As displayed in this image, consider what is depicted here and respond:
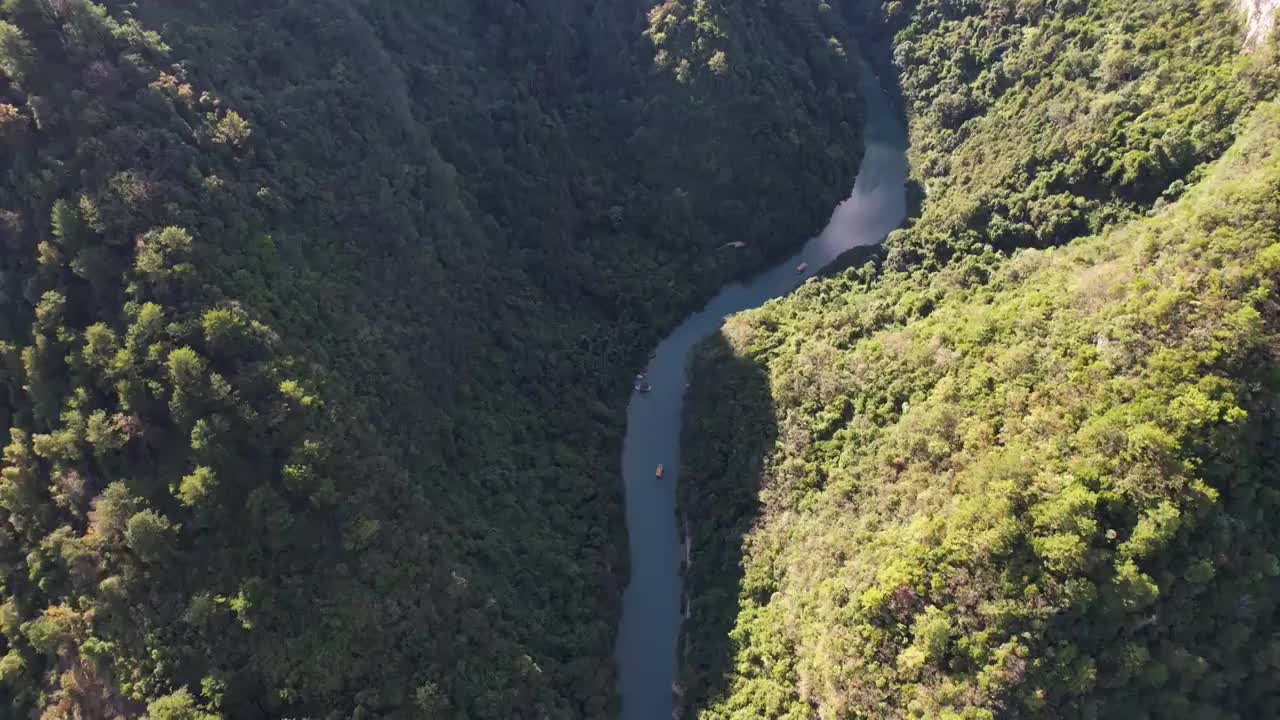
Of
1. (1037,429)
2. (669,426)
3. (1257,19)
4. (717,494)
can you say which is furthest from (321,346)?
(1257,19)

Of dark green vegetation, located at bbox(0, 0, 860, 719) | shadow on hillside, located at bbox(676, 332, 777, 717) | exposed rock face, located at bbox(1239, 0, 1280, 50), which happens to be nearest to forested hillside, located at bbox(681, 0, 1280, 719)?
shadow on hillside, located at bbox(676, 332, 777, 717)

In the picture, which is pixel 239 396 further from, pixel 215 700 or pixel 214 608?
pixel 215 700

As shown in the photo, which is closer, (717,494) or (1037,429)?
(1037,429)

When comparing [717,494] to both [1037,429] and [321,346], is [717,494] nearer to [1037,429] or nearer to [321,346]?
[1037,429]

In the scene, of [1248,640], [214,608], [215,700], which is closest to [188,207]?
[214,608]

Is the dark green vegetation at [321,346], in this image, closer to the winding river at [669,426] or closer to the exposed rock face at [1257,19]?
the winding river at [669,426]

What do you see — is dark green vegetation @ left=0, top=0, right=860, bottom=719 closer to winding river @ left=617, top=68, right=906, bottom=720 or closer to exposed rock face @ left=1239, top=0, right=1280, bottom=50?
winding river @ left=617, top=68, right=906, bottom=720

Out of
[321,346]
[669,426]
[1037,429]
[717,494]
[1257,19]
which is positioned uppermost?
[321,346]
